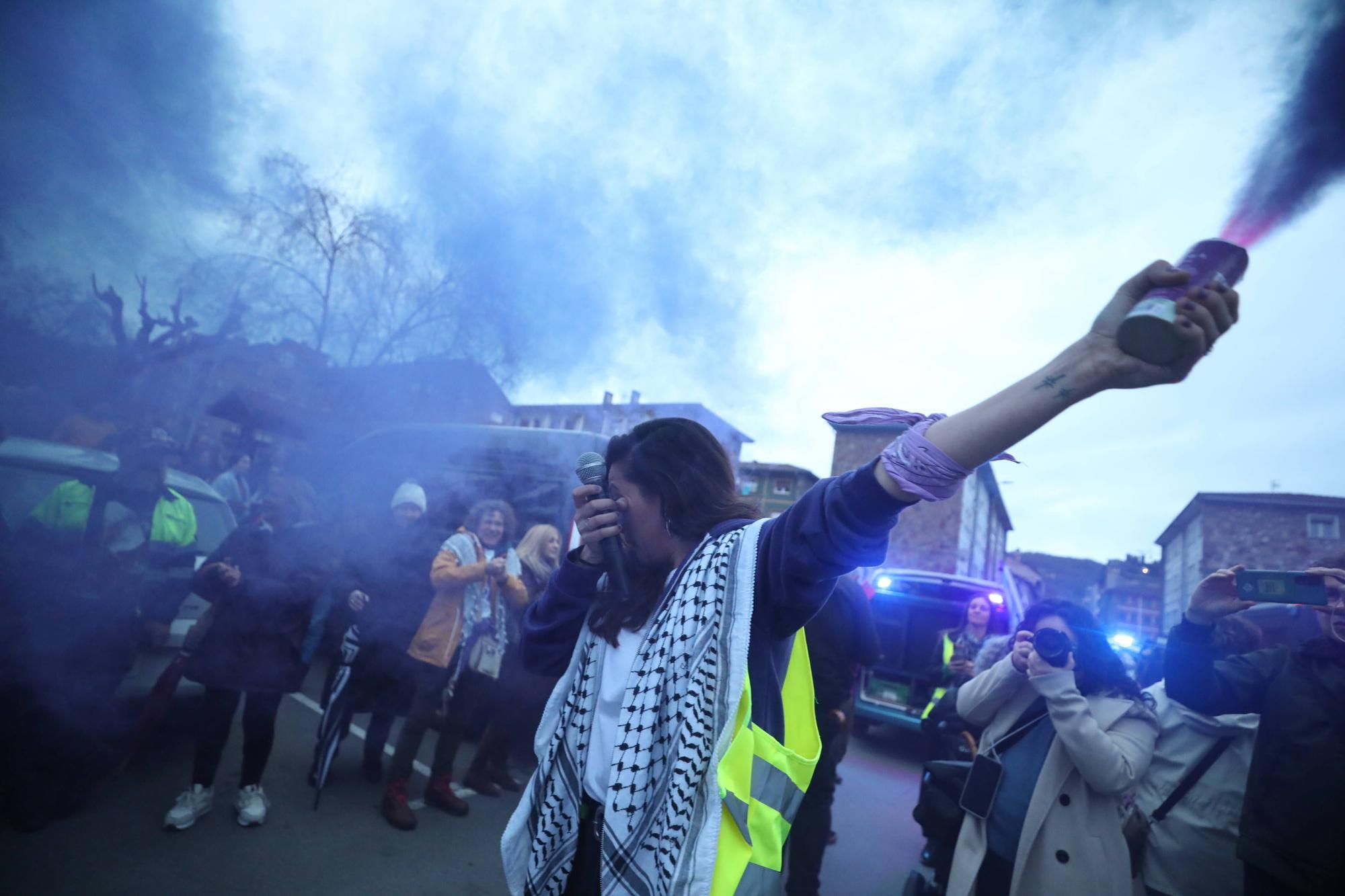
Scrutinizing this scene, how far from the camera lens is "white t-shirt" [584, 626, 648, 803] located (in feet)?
4.64

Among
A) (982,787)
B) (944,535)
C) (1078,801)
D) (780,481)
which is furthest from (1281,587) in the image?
(944,535)

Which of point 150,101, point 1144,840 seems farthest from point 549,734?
point 150,101

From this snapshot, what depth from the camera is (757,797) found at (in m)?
1.17

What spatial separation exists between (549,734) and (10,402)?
3.05 metres

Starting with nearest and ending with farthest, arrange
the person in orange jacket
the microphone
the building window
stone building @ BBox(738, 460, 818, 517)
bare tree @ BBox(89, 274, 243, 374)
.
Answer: the microphone < bare tree @ BBox(89, 274, 243, 374) < the person in orange jacket < stone building @ BBox(738, 460, 818, 517) < the building window

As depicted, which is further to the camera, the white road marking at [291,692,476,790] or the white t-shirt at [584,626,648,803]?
the white road marking at [291,692,476,790]

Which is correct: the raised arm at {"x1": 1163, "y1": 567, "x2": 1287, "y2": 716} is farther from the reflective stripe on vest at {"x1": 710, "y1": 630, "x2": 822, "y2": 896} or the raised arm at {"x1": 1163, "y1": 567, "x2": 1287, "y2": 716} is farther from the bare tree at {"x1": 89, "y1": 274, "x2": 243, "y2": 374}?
the bare tree at {"x1": 89, "y1": 274, "x2": 243, "y2": 374}

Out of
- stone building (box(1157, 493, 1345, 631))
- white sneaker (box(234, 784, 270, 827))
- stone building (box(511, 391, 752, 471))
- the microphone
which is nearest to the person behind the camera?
the microphone

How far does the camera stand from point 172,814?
3150 mm

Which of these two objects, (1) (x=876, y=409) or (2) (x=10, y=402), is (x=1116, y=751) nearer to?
(1) (x=876, y=409)

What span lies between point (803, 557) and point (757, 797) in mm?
463

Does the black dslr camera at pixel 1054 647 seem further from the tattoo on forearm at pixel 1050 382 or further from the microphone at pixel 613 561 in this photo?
the tattoo on forearm at pixel 1050 382

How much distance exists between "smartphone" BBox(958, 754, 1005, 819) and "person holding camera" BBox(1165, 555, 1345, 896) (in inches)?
27.6

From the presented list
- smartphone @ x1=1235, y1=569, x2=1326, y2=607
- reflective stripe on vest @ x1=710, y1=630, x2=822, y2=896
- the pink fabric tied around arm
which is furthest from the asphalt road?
the pink fabric tied around arm
